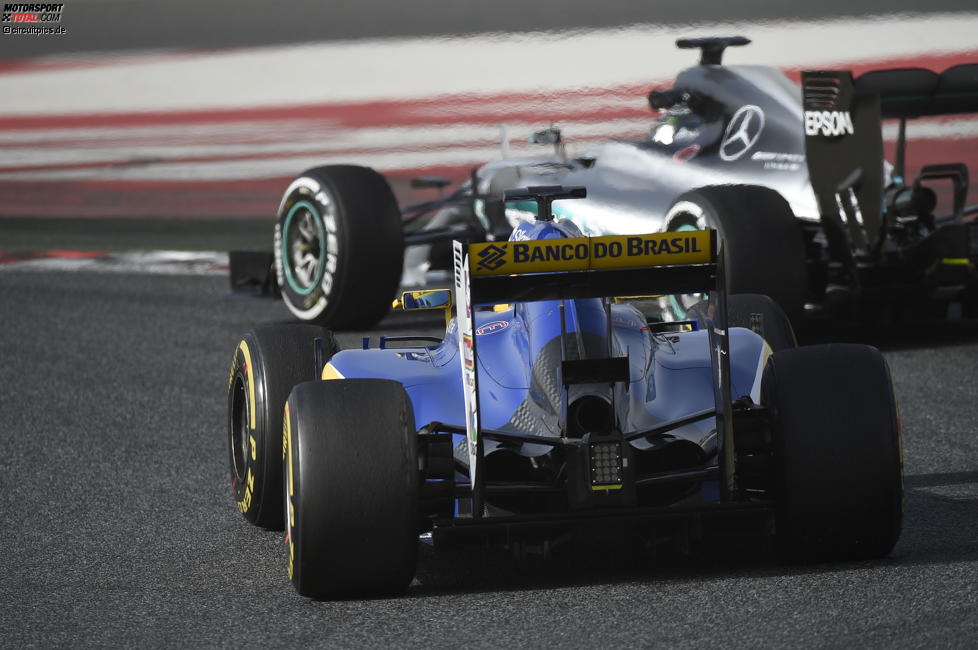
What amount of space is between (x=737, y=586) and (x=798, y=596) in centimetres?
21

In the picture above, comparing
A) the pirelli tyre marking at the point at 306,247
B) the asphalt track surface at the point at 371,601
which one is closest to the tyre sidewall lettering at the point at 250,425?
the asphalt track surface at the point at 371,601

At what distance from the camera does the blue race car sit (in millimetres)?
5125

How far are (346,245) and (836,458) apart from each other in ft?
20.9

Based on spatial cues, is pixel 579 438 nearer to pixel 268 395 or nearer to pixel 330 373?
pixel 330 373

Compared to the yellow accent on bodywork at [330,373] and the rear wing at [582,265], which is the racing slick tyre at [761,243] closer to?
the yellow accent on bodywork at [330,373]

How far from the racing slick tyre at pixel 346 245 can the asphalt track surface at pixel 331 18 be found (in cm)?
523

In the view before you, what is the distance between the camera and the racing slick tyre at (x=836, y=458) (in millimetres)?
5223

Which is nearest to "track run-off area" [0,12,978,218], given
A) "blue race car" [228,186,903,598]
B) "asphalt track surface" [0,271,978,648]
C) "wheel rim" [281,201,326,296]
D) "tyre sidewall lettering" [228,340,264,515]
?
"wheel rim" [281,201,326,296]

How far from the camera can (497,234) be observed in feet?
39.5

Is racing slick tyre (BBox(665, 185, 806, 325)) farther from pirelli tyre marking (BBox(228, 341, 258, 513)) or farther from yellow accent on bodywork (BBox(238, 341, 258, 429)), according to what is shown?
yellow accent on bodywork (BBox(238, 341, 258, 429))

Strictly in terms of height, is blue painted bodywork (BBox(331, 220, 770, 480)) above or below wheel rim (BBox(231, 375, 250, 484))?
above

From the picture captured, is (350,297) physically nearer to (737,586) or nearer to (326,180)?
(326,180)

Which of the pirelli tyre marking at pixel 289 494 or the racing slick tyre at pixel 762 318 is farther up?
the racing slick tyre at pixel 762 318

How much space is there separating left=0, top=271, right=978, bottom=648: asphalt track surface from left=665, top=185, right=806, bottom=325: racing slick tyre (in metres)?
0.91
